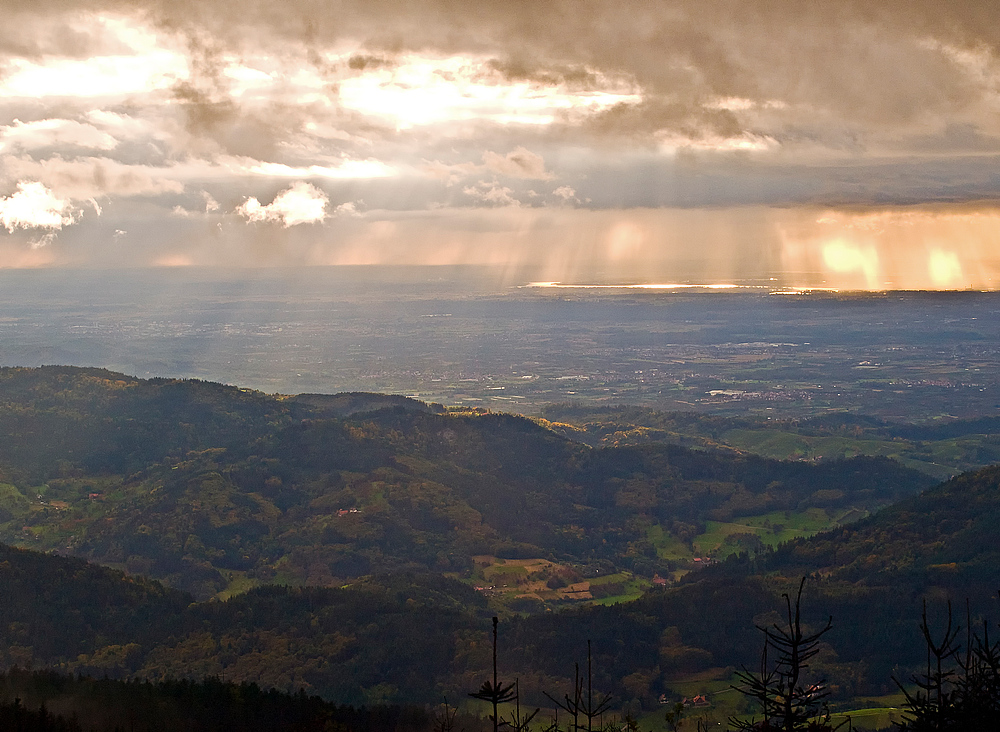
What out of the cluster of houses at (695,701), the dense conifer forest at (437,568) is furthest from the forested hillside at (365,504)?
the cluster of houses at (695,701)

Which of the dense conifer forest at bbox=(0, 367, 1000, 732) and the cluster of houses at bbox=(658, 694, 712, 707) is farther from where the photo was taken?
the dense conifer forest at bbox=(0, 367, 1000, 732)

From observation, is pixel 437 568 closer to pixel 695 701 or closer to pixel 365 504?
pixel 365 504

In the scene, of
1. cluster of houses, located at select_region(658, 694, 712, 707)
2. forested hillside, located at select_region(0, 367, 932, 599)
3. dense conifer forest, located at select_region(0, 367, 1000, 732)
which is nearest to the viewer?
cluster of houses, located at select_region(658, 694, 712, 707)

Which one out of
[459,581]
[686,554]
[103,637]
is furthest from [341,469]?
[103,637]

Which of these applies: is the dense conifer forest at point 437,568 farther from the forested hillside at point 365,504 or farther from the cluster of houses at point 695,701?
the cluster of houses at point 695,701

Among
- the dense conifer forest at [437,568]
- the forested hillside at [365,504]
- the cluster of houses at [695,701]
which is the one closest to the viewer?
the cluster of houses at [695,701]

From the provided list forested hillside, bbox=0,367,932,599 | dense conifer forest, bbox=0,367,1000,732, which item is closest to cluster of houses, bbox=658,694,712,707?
dense conifer forest, bbox=0,367,1000,732

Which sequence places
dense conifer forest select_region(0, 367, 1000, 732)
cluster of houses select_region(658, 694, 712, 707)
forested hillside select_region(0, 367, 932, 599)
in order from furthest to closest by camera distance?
1. forested hillside select_region(0, 367, 932, 599)
2. dense conifer forest select_region(0, 367, 1000, 732)
3. cluster of houses select_region(658, 694, 712, 707)

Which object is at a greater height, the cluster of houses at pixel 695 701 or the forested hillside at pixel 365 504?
the forested hillside at pixel 365 504

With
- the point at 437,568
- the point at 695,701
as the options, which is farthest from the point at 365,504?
the point at 695,701

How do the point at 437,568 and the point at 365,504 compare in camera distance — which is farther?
the point at 365,504

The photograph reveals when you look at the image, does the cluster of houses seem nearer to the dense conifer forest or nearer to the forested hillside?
the dense conifer forest
